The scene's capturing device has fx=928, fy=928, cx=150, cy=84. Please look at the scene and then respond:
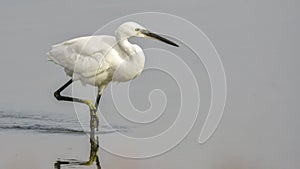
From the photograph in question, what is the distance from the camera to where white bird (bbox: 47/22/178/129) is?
6.72 m

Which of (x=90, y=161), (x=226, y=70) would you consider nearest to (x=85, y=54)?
(x=90, y=161)

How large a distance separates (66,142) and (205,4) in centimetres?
319

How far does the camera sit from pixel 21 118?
7.14m

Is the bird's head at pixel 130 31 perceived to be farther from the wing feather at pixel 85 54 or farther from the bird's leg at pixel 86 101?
the bird's leg at pixel 86 101

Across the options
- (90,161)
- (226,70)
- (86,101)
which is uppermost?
(226,70)

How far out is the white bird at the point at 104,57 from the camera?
672 cm

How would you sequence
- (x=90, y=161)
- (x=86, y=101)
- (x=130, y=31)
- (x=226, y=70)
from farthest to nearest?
(x=226, y=70)
(x=86, y=101)
(x=130, y=31)
(x=90, y=161)

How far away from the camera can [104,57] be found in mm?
6750

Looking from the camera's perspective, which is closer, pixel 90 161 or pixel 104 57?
pixel 90 161

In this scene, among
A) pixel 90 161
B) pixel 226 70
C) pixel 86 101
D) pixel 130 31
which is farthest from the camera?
pixel 226 70

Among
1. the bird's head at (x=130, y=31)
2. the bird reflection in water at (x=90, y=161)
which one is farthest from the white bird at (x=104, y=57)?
the bird reflection in water at (x=90, y=161)

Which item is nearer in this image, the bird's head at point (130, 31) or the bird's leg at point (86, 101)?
the bird's head at point (130, 31)

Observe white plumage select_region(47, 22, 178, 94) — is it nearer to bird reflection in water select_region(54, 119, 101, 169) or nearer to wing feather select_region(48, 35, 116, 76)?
wing feather select_region(48, 35, 116, 76)

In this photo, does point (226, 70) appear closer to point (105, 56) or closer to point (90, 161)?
point (105, 56)
